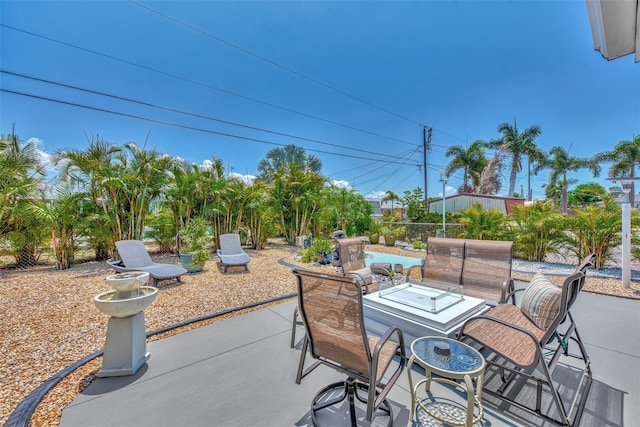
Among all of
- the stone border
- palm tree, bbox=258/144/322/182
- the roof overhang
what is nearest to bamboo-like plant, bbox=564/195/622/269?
the roof overhang

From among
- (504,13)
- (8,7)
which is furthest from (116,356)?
(504,13)

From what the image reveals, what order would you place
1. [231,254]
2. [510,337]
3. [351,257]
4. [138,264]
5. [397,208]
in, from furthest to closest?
[397,208] < [231,254] < [138,264] < [351,257] < [510,337]

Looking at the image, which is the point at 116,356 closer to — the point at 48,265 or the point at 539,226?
the point at 48,265

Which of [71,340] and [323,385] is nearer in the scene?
[323,385]

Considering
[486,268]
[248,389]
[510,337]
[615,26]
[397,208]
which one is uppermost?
[615,26]

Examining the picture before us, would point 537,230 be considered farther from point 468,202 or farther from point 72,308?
point 468,202

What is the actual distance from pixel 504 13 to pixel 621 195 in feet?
17.7

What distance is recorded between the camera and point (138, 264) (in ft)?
18.0

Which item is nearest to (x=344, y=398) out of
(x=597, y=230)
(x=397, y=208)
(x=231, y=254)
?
(x=231, y=254)

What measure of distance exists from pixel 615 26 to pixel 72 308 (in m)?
6.96

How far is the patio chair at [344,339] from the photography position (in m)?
1.55

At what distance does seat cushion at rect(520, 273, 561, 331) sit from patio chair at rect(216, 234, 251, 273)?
571 centimetres

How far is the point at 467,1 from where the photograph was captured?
658 centimetres

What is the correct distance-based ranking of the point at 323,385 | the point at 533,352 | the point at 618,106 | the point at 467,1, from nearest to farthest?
the point at 533,352 → the point at 323,385 → the point at 467,1 → the point at 618,106
